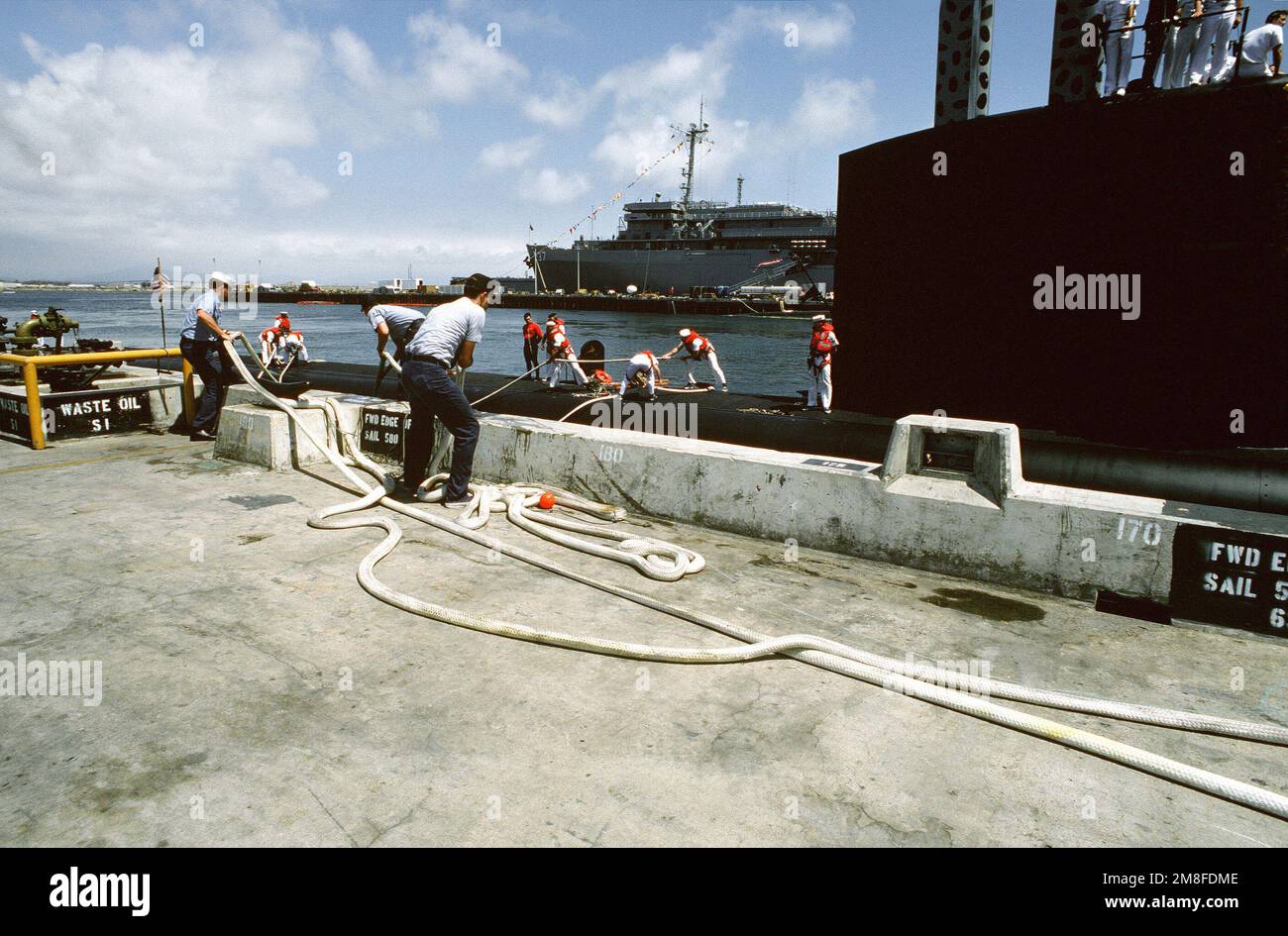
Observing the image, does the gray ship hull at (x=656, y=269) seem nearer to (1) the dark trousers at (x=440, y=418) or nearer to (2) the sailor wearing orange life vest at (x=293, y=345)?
(2) the sailor wearing orange life vest at (x=293, y=345)

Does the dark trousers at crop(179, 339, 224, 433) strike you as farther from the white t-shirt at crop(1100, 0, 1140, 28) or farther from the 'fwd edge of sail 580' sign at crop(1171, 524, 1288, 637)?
the 'fwd edge of sail 580' sign at crop(1171, 524, 1288, 637)

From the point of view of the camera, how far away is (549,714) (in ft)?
11.1

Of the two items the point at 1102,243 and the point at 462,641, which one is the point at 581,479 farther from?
the point at 1102,243

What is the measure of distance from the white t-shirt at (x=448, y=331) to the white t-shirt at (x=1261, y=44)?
5975 millimetres

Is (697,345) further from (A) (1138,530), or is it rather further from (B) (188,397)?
(A) (1138,530)

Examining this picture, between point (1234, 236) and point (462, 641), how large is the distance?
5.51 meters

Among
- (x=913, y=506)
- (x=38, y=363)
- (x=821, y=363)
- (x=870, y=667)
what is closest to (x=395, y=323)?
(x=38, y=363)

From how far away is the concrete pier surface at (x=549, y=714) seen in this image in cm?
268

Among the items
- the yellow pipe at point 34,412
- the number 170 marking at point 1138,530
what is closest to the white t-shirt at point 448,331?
the number 170 marking at point 1138,530

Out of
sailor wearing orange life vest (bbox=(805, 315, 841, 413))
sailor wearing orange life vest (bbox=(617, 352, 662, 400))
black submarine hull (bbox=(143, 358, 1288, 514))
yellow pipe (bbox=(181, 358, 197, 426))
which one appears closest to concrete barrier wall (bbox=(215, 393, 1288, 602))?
black submarine hull (bbox=(143, 358, 1288, 514))

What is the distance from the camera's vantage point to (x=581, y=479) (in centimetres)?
698

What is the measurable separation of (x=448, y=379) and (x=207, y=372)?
4.31 meters

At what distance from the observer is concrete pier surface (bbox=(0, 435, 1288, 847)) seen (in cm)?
268

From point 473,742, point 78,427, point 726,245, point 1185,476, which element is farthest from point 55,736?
point 726,245
